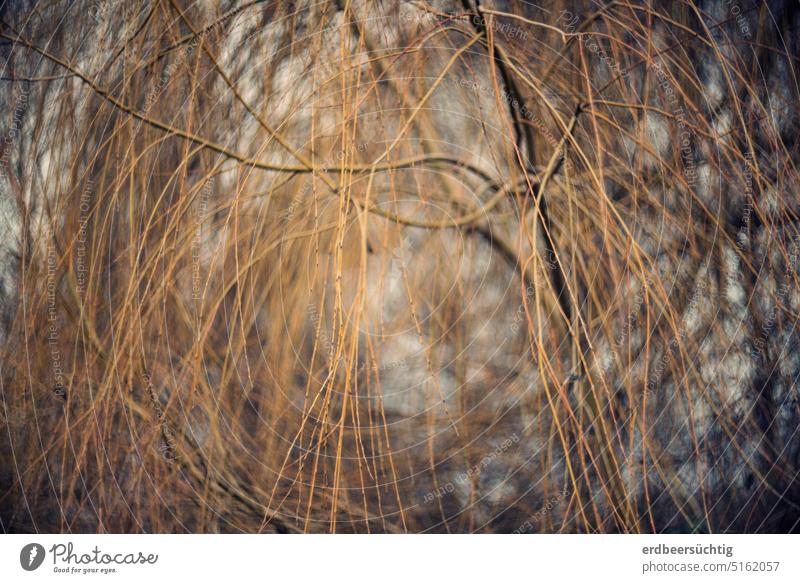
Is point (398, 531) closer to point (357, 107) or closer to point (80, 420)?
point (80, 420)

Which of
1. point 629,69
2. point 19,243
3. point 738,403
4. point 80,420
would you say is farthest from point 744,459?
point 19,243

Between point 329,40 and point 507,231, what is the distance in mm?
408

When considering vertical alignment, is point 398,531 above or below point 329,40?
below

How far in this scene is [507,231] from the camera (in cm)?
82

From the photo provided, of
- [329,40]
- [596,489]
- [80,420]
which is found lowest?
[596,489]

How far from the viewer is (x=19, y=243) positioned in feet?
2.86
